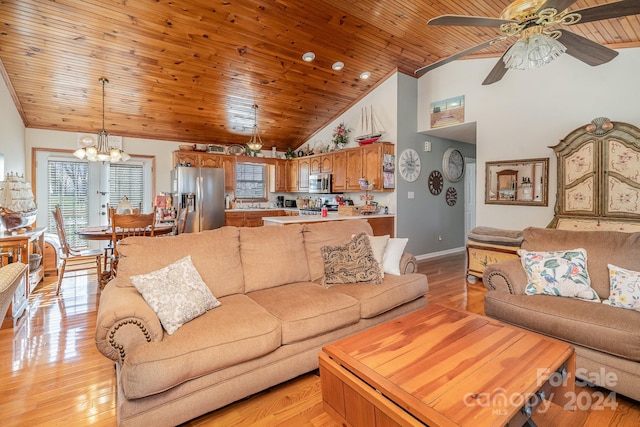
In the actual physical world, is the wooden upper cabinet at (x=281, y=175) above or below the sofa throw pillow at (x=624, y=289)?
above

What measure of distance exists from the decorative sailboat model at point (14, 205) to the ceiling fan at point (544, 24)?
429 centimetres

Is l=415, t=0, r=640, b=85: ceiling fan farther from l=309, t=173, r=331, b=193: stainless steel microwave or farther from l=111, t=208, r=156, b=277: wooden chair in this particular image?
l=309, t=173, r=331, b=193: stainless steel microwave

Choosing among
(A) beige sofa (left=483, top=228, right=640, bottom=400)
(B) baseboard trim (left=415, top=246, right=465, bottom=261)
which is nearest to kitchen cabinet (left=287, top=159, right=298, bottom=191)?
(B) baseboard trim (left=415, top=246, right=465, bottom=261)

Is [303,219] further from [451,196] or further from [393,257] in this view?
[451,196]

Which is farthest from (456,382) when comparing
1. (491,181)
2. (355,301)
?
(491,181)

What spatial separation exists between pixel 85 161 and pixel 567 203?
7670 mm

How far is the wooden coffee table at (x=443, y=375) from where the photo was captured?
3.90ft

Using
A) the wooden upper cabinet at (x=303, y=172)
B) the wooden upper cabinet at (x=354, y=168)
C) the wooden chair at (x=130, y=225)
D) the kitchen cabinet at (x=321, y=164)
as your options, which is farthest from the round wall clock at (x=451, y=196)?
the wooden chair at (x=130, y=225)

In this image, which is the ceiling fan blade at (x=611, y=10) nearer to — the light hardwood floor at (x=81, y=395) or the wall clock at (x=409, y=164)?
the light hardwood floor at (x=81, y=395)

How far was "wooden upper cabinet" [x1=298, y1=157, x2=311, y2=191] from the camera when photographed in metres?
6.96

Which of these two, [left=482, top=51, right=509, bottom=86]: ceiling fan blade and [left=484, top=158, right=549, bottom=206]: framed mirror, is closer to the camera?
[left=482, top=51, right=509, bottom=86]: ceiling fan blade

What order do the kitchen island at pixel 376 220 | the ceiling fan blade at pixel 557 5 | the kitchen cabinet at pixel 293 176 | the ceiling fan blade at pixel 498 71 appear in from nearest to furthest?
the ceiling fan blade at pixel 557 5 → the ceiling fan blade at pixel 498 71 → the kitchen island at pixel 376 220 → the kitchen cabinet at pixel 293 176

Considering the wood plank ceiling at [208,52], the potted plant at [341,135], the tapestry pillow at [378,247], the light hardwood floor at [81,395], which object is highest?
the wood plank ceiling at [208,52]

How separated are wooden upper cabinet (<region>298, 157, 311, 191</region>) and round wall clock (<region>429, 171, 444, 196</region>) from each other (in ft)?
8.46
